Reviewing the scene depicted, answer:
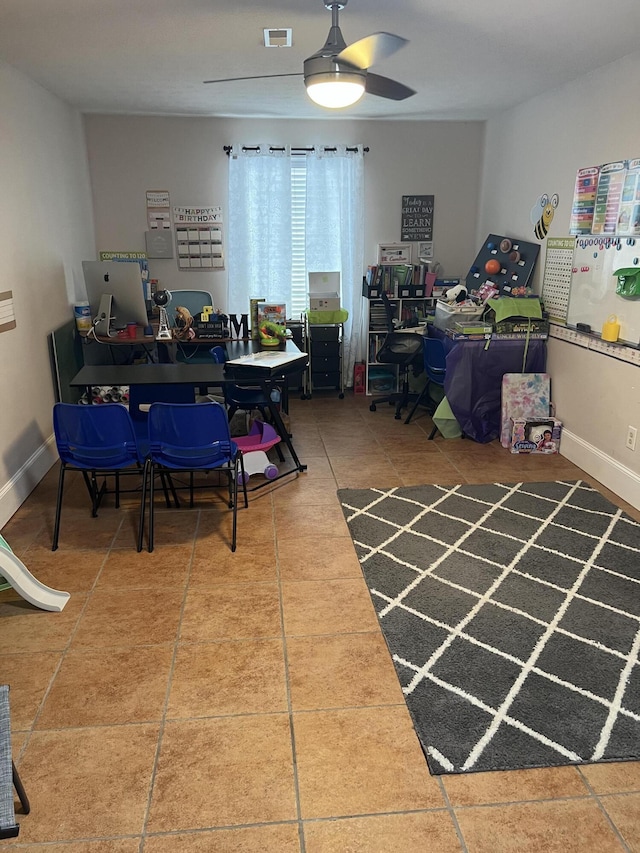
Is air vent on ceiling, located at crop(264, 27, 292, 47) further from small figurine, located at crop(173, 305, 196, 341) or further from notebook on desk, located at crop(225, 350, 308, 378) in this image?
small figurine, located at crop(173, 305, 196, 341)

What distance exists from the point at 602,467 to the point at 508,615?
176cm

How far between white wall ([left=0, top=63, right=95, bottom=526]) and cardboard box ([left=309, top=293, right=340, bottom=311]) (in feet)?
6.89

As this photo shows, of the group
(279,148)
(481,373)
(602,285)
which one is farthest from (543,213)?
(279,148)

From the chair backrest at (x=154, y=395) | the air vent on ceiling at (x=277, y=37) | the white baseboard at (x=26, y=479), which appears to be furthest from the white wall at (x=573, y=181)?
the white baseboard at (x=26, y=479)

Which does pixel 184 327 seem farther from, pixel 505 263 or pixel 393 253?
pixel 505 263

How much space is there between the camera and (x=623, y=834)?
1.75m

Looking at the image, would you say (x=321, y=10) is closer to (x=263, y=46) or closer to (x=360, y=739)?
(x=263, y=46)

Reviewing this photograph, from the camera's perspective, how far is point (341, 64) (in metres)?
2.67

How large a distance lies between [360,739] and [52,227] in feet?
13.5

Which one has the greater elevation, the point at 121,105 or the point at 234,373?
the point at 121,105

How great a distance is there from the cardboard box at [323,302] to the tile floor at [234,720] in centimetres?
290

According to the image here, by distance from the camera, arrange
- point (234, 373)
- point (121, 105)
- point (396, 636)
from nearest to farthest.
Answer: point (396, 636) < point (234, 373) < point (121, 105)

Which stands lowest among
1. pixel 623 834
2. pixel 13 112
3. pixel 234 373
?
pixel 623 834

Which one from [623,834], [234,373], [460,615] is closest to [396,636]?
[460,615]
